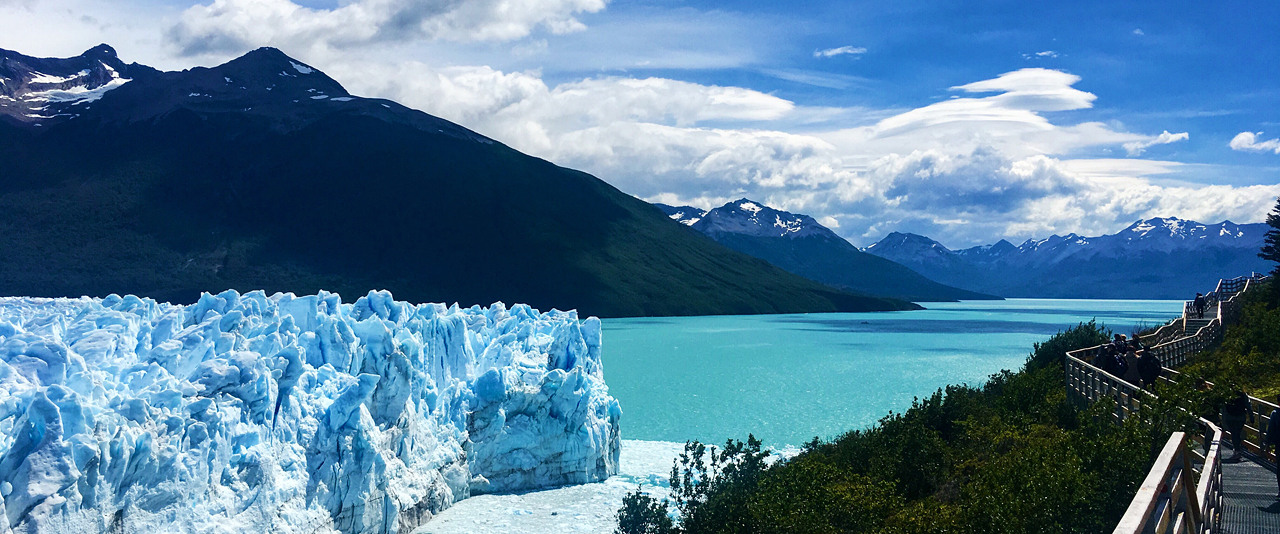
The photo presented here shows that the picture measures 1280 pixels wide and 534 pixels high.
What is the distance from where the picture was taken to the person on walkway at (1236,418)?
1038 cm

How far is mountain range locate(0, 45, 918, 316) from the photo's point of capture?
125 meters

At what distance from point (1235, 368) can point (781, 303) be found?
464 feet

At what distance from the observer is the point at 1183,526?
16.0 ft

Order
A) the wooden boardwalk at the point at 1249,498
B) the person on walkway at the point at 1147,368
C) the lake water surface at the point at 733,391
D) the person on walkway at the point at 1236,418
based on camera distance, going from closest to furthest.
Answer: the wooden boardwalk at the point at 1249,498 < the person on walkway at the point at 1236,418 < the person on walkway at the point at 1147,368 < the lake water surface at the point at 733,391

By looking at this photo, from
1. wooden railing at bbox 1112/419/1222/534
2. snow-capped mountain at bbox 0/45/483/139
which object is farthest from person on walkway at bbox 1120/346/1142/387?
snow-capped mountain at bbox 0/45/483/139

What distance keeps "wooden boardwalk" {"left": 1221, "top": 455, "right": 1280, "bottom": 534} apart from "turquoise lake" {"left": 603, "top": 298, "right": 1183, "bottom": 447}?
19.2m

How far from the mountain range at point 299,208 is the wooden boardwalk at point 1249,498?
124581 millimetres

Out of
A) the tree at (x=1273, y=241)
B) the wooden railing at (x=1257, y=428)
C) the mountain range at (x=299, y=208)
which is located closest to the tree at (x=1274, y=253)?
the tree at (x=1273, y=241)

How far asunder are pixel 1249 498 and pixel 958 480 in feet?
16.5

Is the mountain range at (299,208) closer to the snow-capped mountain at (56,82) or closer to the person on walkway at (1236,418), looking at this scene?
the snow-capped mountain at (56,82)

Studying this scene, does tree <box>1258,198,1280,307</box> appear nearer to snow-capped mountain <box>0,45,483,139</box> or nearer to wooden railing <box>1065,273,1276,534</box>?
wooden railing <box>1065,273,1276,534</box>

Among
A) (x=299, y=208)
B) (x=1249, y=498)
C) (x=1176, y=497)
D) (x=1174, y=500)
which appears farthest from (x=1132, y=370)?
(x=299, y=208)

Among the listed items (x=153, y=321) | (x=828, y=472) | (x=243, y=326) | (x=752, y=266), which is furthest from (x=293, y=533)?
(x=752, y=266)

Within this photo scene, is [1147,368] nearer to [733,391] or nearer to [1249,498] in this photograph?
[1249,498]
